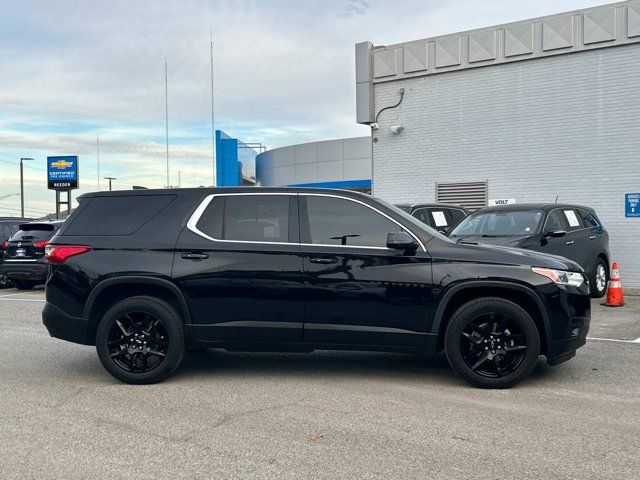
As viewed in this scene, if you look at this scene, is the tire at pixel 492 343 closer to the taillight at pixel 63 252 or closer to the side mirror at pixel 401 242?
the side mirror at pixel 401 242

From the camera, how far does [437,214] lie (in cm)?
1299

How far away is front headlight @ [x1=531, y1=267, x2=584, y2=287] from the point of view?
18.2ft

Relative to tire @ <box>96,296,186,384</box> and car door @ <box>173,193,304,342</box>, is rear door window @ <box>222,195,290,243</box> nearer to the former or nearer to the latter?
car door @ <box>173,193,304,342</box>

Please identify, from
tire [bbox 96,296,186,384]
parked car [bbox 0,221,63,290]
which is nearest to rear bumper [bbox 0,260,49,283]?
parked car [bbox 0,221,63,290]

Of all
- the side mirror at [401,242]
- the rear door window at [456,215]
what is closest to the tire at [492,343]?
the side mirror at [401,242]

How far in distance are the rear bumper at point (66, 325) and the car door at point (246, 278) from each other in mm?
1023

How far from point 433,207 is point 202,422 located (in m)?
9.07

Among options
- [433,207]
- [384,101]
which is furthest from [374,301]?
[384,101]

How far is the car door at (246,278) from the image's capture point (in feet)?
18.8

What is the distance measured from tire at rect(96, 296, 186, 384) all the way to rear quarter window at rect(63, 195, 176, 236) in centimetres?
71

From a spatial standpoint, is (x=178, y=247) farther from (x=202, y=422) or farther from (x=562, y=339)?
(x=562, y=339)

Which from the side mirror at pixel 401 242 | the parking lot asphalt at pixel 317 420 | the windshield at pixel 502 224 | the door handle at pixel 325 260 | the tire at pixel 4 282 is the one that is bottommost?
the parking lot asphalt at pixel 317 420

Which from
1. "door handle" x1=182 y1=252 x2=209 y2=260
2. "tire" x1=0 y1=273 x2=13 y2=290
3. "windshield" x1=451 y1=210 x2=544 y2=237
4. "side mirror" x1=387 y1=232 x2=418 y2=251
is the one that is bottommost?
"tire" x1=0 y1=273 x2=13 y2=290

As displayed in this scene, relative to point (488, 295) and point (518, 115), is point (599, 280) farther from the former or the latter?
point (488, 295)
